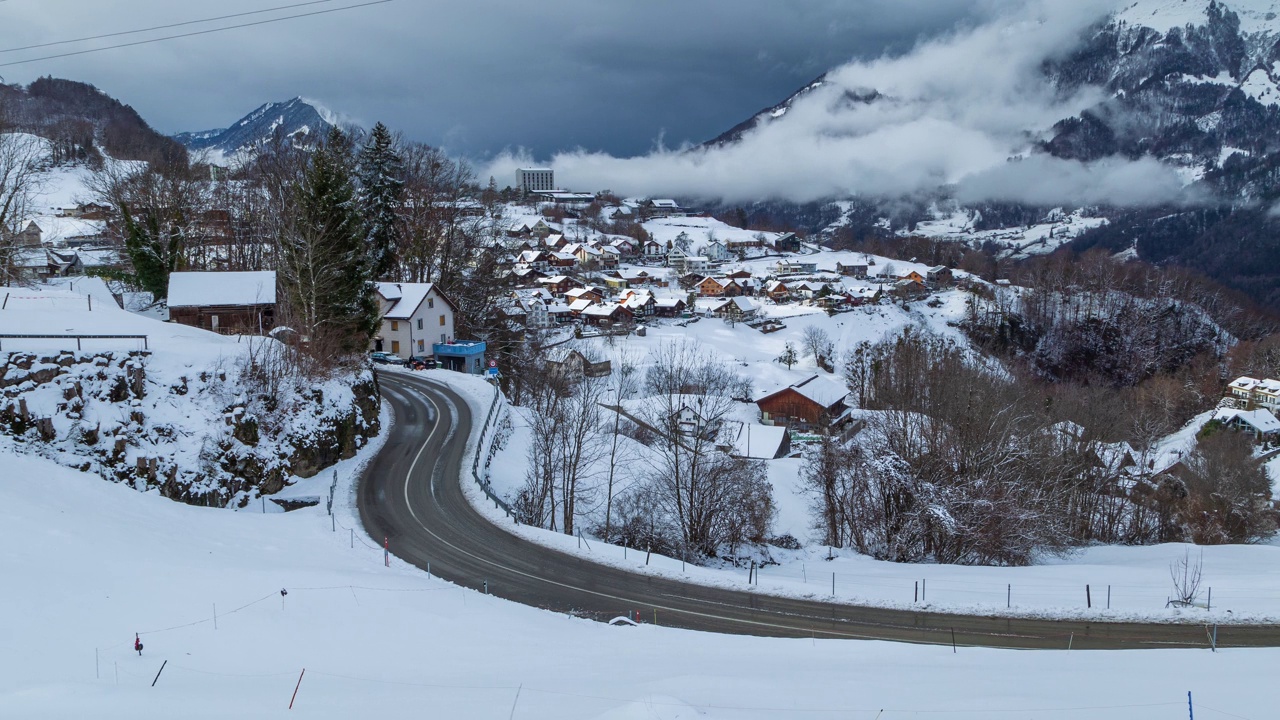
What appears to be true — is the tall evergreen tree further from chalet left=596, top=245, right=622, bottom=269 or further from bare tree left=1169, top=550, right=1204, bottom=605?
chalet left=596, top=245, right=622, bottom=269

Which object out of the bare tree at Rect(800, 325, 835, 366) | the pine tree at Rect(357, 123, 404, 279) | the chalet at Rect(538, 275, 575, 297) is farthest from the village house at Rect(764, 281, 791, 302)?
the pine tree at Rect(357, 123, 404, 279)

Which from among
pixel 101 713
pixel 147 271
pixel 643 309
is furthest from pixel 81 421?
pixel 643 309

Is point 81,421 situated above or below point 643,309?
below

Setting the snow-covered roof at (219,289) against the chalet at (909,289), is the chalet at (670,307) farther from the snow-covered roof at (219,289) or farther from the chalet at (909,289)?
the snow-covered roof at (219,289)

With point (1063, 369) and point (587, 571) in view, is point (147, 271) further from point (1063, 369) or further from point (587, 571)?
point (1063, 369)

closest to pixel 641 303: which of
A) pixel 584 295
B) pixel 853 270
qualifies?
pixel 584 295

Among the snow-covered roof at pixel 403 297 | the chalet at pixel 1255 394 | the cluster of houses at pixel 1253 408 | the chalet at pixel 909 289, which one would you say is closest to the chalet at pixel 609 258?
the chalet at pixel 909 289
